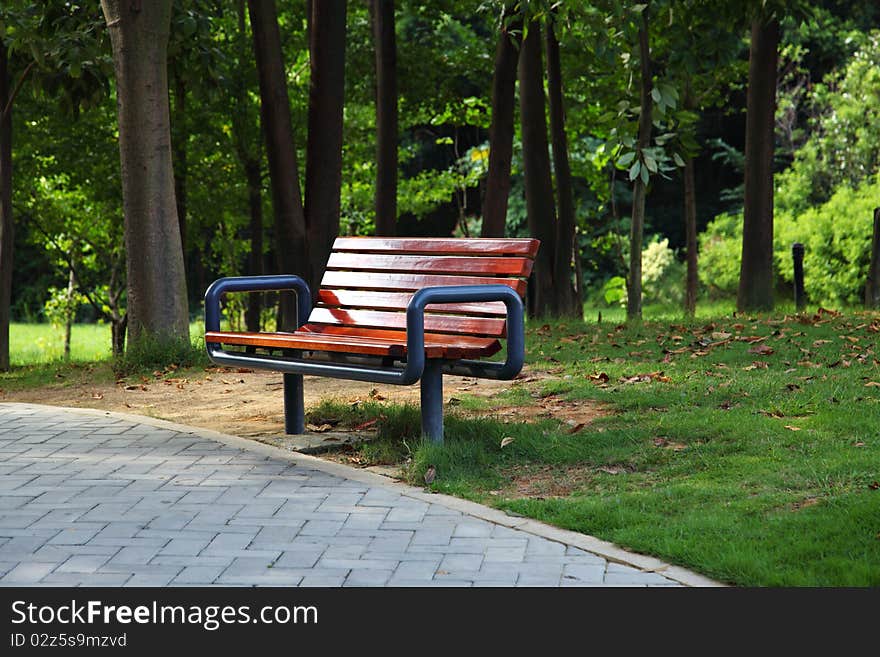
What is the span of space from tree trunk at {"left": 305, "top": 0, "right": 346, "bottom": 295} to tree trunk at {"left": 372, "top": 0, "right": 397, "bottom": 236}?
2.22m

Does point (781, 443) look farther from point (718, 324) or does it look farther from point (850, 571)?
point (718, 324)

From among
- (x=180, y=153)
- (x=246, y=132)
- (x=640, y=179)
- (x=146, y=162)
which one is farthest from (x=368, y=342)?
(x=246, y=132)

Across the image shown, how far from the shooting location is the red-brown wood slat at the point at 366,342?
5926 millimetres

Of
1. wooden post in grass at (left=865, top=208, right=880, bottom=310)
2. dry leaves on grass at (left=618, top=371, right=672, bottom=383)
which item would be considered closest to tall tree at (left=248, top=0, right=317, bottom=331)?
dry leaves on grass at (left=618, top=371, right=672, bottom=383)

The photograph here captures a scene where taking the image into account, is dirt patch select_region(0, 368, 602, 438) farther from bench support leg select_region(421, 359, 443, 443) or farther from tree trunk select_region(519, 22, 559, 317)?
tree trunk select_region(519, 22, 559, 317)

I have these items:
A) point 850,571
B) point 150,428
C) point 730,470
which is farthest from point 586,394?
point 850,571

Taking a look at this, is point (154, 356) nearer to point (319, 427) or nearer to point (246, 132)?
point (319, 427)

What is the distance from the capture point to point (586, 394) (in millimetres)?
7852

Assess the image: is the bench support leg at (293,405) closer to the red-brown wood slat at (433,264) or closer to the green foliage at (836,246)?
the red-brown wood slat at (433,264)

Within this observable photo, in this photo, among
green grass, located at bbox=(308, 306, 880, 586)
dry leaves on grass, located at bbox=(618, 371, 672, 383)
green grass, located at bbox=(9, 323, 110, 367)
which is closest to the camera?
green grass, located at bbox=(308, 306, 880, 586)

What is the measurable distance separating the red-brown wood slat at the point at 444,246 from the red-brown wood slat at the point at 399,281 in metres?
0.15

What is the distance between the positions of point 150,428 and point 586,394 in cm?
282

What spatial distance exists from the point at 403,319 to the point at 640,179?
5167 millimetres

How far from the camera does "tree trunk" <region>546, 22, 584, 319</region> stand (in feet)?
52.1
